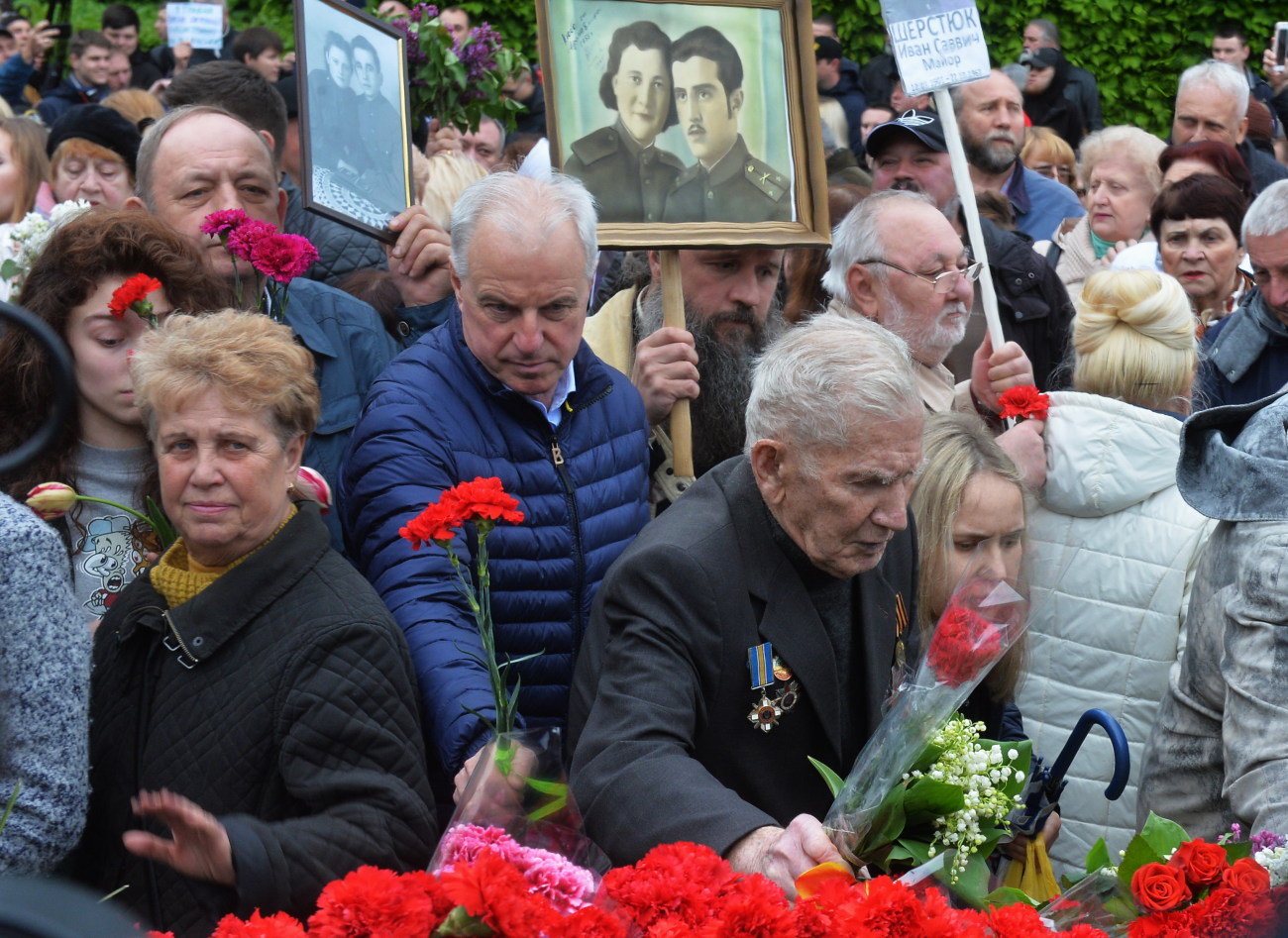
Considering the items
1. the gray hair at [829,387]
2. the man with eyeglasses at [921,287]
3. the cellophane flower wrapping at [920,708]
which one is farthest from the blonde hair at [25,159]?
the cellophane flower wrapping at [920,708]

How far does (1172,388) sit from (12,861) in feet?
10.3

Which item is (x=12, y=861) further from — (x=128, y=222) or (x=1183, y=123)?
(x=1183, y=123)

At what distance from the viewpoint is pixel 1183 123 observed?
8.41 m

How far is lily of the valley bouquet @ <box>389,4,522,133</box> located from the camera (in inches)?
253

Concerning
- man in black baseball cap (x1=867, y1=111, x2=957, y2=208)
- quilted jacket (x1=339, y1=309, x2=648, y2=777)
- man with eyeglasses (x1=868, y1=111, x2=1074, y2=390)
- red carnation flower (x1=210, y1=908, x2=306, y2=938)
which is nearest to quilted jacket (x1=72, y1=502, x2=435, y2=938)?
quilted jacket (x1=339, y1=309, x2=648, y2=777)

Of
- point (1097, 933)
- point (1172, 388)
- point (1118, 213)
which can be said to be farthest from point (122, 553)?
point (1118, 213)

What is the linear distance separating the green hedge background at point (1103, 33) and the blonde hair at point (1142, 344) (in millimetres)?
10506

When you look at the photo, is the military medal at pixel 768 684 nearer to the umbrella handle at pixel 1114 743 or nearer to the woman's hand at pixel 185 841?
the umbrella handle at pixel 1114 743

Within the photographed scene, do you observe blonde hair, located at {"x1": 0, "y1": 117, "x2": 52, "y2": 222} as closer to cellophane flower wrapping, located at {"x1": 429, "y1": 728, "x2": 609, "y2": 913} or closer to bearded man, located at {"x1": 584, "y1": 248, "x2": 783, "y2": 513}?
bearded man, located at {"x1": 584, "y1": 248, "x2": 783, "y2": 513}

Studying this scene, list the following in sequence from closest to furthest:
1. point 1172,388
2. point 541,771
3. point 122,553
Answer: point 541,771 → point 122,553 → point 1172,388

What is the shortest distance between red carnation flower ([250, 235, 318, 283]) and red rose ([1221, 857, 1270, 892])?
2.31 m

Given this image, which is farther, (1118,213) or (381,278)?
(1118,213)

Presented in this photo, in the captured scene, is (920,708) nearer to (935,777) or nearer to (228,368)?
(935,777)

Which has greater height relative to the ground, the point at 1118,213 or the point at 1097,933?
the point at 1118,213
